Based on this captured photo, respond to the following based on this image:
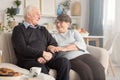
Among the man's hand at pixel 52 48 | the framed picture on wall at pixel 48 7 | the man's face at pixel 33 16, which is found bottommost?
the man's hand at pixel 52 48

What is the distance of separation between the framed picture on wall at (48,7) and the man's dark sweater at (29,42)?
2676 mm

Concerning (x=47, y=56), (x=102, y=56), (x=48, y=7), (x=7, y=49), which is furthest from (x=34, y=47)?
(x=48, y=7)

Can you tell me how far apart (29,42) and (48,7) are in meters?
2.93

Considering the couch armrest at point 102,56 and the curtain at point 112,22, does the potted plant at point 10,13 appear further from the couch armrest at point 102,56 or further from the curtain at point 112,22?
the couch armrest at point 102,56

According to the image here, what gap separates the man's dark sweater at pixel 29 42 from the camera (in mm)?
2576

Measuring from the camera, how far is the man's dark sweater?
2.58m

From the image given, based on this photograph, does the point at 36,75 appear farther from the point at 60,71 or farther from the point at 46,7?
the point at 46,7

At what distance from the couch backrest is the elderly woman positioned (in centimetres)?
44

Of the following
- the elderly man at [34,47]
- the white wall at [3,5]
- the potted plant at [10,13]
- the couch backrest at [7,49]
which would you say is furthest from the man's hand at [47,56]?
the white wall at [3,5]

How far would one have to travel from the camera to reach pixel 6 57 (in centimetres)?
271

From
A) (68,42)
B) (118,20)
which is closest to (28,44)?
(68,42)

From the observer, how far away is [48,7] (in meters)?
5.52

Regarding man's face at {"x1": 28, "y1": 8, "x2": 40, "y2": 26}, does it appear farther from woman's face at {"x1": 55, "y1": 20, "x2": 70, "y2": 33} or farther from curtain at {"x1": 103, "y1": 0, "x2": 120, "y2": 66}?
curtain at {"x1": 103, "y1": 0, "x2": 120, "y2": 66}

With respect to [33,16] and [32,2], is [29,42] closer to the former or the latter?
[33,16]
